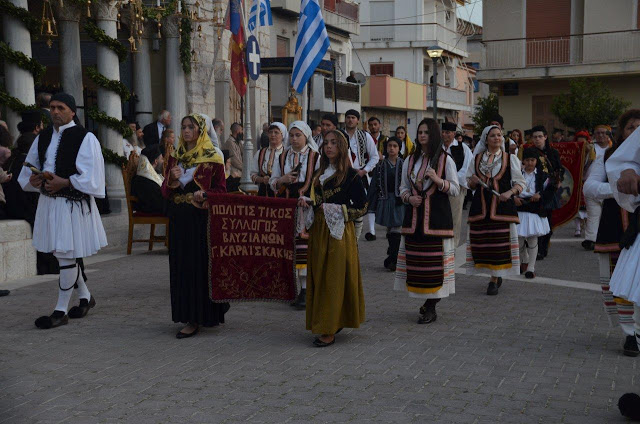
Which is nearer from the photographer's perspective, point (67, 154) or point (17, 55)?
point (67, 154)

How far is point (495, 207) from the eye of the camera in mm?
9445

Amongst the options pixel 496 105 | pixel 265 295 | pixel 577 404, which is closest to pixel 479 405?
pixel 577 404

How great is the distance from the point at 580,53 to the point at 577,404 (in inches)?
1145

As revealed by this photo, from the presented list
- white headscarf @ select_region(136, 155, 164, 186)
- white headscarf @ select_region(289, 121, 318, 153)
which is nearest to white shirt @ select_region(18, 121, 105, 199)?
white headscarf @ select_region(289, 121, 318, 153)

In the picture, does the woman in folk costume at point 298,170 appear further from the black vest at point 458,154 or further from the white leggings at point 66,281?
the black vest at point 458,154

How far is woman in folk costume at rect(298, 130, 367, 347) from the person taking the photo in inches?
277

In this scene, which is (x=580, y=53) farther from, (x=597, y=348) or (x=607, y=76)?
(x=597, y=348)

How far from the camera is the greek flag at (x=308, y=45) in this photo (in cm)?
1500

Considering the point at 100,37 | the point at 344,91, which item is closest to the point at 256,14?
the point at 100,37

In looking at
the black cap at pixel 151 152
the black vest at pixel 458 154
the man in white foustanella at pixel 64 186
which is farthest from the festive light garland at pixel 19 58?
the black vest at pixel 458 154

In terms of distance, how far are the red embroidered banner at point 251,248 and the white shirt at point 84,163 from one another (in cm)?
116

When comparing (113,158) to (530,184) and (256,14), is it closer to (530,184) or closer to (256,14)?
(256,14)

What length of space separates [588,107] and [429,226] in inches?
865

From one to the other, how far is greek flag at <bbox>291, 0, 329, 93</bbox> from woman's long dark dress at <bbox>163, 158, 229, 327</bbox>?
783 cm
